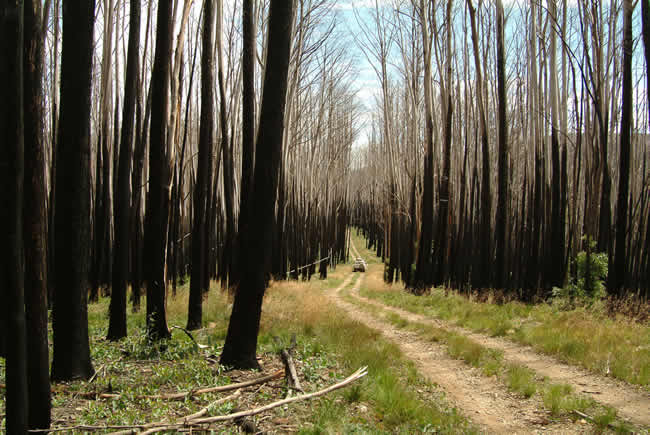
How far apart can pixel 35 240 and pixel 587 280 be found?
34.3ft

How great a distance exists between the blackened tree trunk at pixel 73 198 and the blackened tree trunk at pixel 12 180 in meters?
1.70

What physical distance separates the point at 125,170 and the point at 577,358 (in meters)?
6.45

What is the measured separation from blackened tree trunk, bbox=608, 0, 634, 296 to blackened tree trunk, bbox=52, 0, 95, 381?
839 cm

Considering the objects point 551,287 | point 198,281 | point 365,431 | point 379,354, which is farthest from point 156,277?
point 551,287

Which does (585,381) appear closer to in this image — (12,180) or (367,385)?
(367,385)

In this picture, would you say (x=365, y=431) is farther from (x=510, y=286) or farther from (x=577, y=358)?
(x=510, y=286)

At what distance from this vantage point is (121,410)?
11.4 ft

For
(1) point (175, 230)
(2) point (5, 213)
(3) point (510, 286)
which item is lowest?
(3) point (510, 286)

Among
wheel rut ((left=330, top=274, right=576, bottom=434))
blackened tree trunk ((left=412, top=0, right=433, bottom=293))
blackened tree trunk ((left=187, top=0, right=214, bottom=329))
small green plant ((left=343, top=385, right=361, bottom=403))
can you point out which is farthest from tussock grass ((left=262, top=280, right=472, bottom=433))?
blackened tree trunk ((left=412, top=0, right=433, bottom=293))

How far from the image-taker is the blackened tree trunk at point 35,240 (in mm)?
2643

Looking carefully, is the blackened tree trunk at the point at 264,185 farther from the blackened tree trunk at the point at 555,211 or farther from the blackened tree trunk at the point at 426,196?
the blackened tree trunk at the point at 426,196

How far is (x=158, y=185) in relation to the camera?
583 centimetres

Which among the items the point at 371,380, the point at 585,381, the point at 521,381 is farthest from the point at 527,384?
the point at 371,380

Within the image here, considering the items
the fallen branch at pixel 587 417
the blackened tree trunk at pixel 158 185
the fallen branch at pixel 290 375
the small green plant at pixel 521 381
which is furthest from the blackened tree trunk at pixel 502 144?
the blackened tree trunk at pixel 158 185
